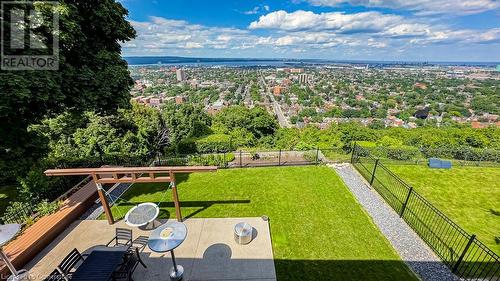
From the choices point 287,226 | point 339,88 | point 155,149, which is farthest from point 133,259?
point 339,88

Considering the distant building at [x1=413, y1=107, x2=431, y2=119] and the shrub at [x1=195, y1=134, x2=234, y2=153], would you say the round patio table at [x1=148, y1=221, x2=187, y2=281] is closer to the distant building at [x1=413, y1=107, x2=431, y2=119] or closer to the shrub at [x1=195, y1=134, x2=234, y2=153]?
the shrub at [x1=195, y1=134, x2=234, y2=153]

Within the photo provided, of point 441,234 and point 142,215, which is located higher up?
point 441,234

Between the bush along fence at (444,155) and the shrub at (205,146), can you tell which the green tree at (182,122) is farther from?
the bush along fence at (444,155)

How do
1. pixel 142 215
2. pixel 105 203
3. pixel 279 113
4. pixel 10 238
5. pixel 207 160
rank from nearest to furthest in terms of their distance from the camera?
pixel 10 238
pixel 142 215
pixel 105 203
pixel 207 160
pixel 279 113

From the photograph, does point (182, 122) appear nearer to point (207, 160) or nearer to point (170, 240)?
point (207, 160)

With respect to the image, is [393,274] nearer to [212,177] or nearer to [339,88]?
[212,177]

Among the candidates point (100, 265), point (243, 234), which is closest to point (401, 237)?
point (243, 234)
